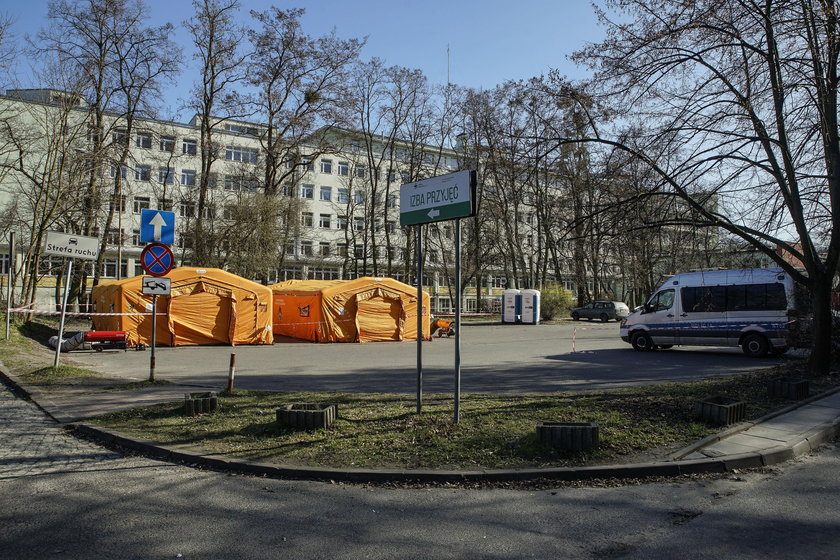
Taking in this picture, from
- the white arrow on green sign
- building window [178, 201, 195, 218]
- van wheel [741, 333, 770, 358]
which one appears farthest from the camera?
building window [178, 201, 195, 218]

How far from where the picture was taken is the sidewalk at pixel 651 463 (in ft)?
17.8

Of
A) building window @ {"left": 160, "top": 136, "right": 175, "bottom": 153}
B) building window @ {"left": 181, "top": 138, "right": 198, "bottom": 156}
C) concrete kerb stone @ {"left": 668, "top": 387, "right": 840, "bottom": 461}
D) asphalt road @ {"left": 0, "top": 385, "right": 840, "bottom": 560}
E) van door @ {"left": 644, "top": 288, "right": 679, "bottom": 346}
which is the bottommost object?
asphalt road @ {"left": 0, "top": 385, "right": 840, "bottom": 560}

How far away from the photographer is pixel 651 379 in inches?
497

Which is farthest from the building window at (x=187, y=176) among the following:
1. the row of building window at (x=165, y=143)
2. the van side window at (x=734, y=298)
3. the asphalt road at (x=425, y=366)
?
the van side window at (x=734, y=298)

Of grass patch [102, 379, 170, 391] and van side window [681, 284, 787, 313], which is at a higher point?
van side window [681, 284, 787, 313]

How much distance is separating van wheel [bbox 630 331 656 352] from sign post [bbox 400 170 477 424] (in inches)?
577

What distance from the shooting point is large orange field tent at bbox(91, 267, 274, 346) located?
1992cm

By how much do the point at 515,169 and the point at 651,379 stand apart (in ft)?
19.0

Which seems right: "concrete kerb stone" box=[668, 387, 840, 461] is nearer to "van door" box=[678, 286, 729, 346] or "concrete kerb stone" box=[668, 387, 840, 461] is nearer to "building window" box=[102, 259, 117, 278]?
"van door" box=[678, 286, 729, 346]

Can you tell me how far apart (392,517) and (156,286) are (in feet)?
26.8

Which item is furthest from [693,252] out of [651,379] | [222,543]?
[222,543]

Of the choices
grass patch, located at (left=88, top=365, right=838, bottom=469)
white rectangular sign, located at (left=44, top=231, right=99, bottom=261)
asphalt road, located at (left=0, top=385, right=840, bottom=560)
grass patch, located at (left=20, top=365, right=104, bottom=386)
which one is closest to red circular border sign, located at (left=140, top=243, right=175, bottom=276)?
white rectangular sign, located at (left=44, top=231, right=99, bottom=261)

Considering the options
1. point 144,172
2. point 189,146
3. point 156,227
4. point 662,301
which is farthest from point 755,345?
point 189,146

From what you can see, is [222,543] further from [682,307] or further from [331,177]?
[331,177]
